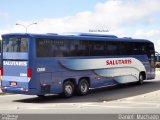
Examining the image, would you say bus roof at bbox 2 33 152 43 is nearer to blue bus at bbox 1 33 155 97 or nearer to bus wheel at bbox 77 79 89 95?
blue bus at bbox 1 33 155 97

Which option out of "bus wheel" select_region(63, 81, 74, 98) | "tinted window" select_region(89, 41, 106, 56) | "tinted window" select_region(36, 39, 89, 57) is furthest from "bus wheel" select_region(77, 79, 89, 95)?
"tinted window" select_region(89, 41, 106, 56)

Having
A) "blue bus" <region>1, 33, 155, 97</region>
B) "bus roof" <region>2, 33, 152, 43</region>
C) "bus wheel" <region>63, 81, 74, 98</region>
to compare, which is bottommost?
"bus wheel" <region>63, 81, 74, 98</region>

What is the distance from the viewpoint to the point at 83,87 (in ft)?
75.8

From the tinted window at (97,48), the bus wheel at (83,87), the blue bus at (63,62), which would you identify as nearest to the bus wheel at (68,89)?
the blue bus at (63,62)

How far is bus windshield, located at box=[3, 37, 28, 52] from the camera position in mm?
19875

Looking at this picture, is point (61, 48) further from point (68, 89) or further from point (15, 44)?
point (15, 44)

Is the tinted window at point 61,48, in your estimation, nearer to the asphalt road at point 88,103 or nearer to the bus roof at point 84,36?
the bus roof at point 84,36

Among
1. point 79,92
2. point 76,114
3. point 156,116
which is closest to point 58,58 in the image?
point 79,92

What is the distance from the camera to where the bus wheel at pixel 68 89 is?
21672 millimetres

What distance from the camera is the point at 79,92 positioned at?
22672 millimetres

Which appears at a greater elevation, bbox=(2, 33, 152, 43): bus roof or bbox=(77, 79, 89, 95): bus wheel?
bbox=(2, 33, 152, 43): bus roof

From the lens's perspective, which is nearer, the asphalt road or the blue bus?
the asphalt road

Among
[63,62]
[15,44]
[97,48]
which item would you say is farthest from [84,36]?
[15,44]

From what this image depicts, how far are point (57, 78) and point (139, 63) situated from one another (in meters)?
9.55
